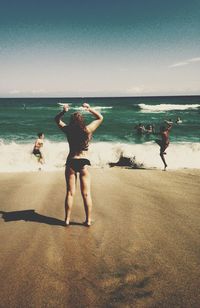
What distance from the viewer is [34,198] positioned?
541 centimetres

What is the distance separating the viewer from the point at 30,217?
14.6 feet

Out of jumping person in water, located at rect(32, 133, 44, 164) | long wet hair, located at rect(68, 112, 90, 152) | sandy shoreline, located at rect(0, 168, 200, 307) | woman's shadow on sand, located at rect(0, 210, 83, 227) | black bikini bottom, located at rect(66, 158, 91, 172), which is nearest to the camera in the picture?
sandy shoreline, located at rect(0, 168, 200, 307)

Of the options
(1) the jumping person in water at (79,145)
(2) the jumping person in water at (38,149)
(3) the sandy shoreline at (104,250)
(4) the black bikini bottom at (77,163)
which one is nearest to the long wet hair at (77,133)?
(1) the jumping person in water at (79,145)

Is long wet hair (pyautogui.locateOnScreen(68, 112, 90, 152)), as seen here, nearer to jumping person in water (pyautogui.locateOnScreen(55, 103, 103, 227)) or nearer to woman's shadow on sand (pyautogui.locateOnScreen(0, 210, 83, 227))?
jumping person in water (pyautogui.locateOnScreen(55, 103, 103, 227))

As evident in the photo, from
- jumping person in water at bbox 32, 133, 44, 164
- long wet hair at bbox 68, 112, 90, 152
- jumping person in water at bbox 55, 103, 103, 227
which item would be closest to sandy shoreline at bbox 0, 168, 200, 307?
jumping person in water at bbox 55, 103, 103, 227

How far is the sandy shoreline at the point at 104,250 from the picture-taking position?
8.39 ft

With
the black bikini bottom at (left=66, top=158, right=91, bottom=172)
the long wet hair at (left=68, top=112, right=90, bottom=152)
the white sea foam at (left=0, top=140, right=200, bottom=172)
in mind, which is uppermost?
the long wet hair at (left=68, top=112, right=90, bottom=152)

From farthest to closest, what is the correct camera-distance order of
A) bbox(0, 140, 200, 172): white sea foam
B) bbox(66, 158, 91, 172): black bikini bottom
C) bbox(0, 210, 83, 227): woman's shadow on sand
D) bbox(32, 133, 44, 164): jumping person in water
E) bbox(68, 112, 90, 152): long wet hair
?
bbox(0, 140, 200, 172): white sea foam, bbox(32, 133, 44, 164): jumping person in water, bbox(0, 210, 83, 227): woman's shadow on sand, bbox(66, 158, 91, 172): black bikini bottom, bbox(68, 112, 90, 152): long wet hair

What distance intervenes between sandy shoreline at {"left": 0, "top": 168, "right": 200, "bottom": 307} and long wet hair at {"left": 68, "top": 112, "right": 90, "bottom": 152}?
4.00 ft

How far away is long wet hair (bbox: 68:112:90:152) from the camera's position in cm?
379

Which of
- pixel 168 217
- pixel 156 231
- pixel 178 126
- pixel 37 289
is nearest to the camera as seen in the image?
pixel 37 289

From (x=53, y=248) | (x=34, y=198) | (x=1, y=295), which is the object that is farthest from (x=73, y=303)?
(x=34, y=198)

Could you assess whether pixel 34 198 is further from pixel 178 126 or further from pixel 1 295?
pixel 178 126

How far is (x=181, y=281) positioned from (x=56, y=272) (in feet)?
4.26
